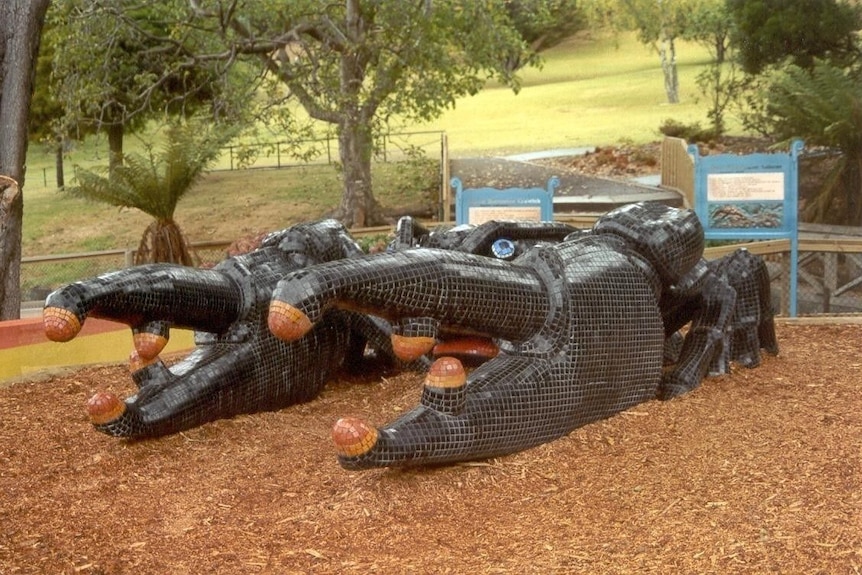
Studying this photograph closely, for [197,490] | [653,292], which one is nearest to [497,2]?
[653,292]

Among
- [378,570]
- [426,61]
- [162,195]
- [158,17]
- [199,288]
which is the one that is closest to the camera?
[378,570]

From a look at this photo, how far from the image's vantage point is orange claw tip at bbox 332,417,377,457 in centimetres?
393

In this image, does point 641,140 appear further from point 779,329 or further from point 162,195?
point 779,329

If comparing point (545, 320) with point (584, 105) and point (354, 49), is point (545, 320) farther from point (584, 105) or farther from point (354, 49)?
point (584, 105)

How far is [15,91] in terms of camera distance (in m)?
8.55

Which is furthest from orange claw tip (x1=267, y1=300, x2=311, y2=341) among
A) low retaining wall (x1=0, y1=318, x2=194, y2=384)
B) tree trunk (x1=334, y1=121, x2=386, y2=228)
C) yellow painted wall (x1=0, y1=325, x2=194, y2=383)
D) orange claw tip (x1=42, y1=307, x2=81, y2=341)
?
tree trunk (x1=334, y1=121, x2=386, y2=228)

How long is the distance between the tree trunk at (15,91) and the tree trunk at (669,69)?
16540mm

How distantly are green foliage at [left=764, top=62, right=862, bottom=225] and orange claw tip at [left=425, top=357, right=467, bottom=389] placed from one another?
42.0 ft

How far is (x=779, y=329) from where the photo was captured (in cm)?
746

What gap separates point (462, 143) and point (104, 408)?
18.0m

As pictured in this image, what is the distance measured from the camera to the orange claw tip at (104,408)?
15.9 ft

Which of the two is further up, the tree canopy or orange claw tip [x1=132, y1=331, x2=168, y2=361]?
the tree canopy

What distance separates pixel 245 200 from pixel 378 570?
19256mm

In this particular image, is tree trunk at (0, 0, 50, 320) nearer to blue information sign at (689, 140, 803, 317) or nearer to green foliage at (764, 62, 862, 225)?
blue information sign at (689, 140, 803, 317)
